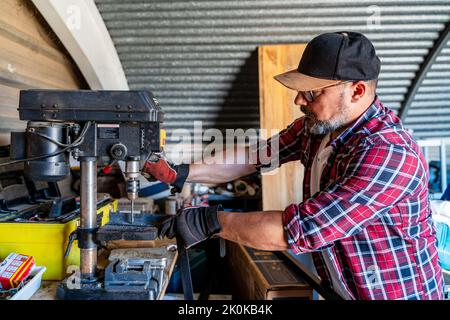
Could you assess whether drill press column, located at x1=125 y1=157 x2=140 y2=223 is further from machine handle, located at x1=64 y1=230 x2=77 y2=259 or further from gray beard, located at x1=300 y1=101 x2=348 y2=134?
gray beard, located at x1=300 y1=101 x2=348 y2=134

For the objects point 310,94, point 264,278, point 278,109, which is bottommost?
point 264,278

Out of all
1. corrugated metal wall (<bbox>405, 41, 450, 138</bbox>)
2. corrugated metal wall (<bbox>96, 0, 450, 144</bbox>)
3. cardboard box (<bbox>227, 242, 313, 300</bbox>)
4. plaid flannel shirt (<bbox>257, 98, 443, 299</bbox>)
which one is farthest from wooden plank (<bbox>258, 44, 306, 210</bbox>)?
plaid flannel shirt (<bbox>257, 98, 443, 299</bbox>)

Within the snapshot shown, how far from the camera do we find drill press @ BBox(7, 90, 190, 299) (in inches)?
39.6

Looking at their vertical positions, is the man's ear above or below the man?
above

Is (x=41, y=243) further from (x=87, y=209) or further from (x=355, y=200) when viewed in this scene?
(x=355, y=200)

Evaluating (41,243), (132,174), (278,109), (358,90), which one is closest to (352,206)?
(358,90)

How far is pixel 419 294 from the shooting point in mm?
1188

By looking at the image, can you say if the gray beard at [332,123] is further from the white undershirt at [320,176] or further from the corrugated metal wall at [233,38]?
the corrugated metal wall at [233,38]

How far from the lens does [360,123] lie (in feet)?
4.05

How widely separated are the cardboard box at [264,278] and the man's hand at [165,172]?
0.64 m

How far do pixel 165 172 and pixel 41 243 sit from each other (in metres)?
0.53
